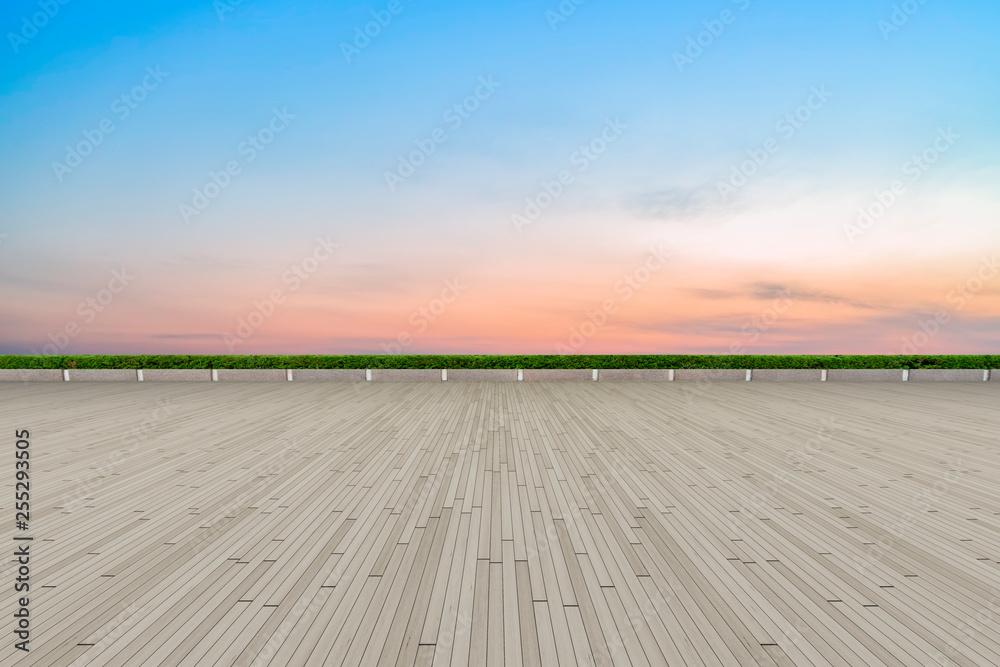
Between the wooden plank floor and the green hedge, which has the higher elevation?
the green hedge

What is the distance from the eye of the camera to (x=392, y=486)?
532 centimetres

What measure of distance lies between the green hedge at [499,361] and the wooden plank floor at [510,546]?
800 cm

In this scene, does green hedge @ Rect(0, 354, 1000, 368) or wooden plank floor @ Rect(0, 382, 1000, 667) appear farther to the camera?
green hedge @ Rect(0, 354, 1000, 368)

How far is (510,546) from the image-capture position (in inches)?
150

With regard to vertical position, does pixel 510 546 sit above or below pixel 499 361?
below

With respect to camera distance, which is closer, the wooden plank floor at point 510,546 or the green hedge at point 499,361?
the wooden plank floor at point 510,546

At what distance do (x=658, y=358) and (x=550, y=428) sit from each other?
30.9ft

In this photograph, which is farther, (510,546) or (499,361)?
(499,361)

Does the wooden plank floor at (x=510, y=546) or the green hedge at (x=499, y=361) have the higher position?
the green hedge at (x=499, y=361)

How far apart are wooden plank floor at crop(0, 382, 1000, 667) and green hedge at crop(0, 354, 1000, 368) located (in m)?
8.00

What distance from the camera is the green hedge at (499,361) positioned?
1636cm

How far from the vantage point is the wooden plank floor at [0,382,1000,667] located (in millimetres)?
2684

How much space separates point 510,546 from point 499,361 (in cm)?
1270

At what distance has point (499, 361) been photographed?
16500 mm
